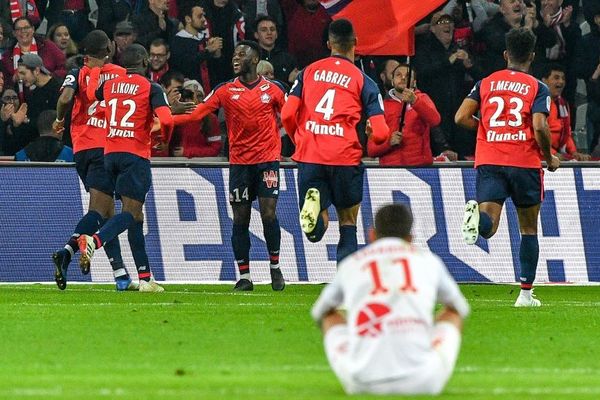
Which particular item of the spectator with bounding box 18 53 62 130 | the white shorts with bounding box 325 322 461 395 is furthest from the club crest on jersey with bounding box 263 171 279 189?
the white shorts with bounding box 325 322 461 395

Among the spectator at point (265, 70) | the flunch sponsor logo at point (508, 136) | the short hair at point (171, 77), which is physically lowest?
the flunch sponsor logo at point (508, 136)

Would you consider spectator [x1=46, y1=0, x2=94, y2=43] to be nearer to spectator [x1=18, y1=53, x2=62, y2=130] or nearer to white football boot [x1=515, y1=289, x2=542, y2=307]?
spectator [x1=18, y1=53, x2=62, y2=130]

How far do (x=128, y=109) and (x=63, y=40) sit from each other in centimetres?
523

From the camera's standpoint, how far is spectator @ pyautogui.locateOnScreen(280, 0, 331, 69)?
2191cm

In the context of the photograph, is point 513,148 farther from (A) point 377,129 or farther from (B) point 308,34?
(B) point 308,34

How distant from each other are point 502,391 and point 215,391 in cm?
157

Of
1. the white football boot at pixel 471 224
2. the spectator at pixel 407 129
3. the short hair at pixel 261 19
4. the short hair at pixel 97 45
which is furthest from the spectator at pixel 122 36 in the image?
the white football boot at pixel 471 224

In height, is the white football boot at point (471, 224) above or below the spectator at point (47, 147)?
below

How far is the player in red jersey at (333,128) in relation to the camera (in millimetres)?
14273

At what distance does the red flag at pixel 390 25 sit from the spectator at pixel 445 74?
4.27ft

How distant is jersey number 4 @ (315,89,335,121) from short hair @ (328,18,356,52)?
0.41m

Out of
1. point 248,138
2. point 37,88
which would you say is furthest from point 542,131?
point 37,88

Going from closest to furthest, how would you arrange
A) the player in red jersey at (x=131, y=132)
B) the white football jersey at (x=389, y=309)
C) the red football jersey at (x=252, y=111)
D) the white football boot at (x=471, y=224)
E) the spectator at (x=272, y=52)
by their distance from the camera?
the white football jersey at (x=389, y=309)
the white football boot at (x=471, y=224)
the player in red jersey at (x=131, y=132)
the red football jersey at (x=252, y=111)
the spectator at (x=272, y=52)

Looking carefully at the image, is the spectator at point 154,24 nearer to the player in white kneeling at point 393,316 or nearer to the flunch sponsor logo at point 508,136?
the flunch sponsor logo at point 508,136
